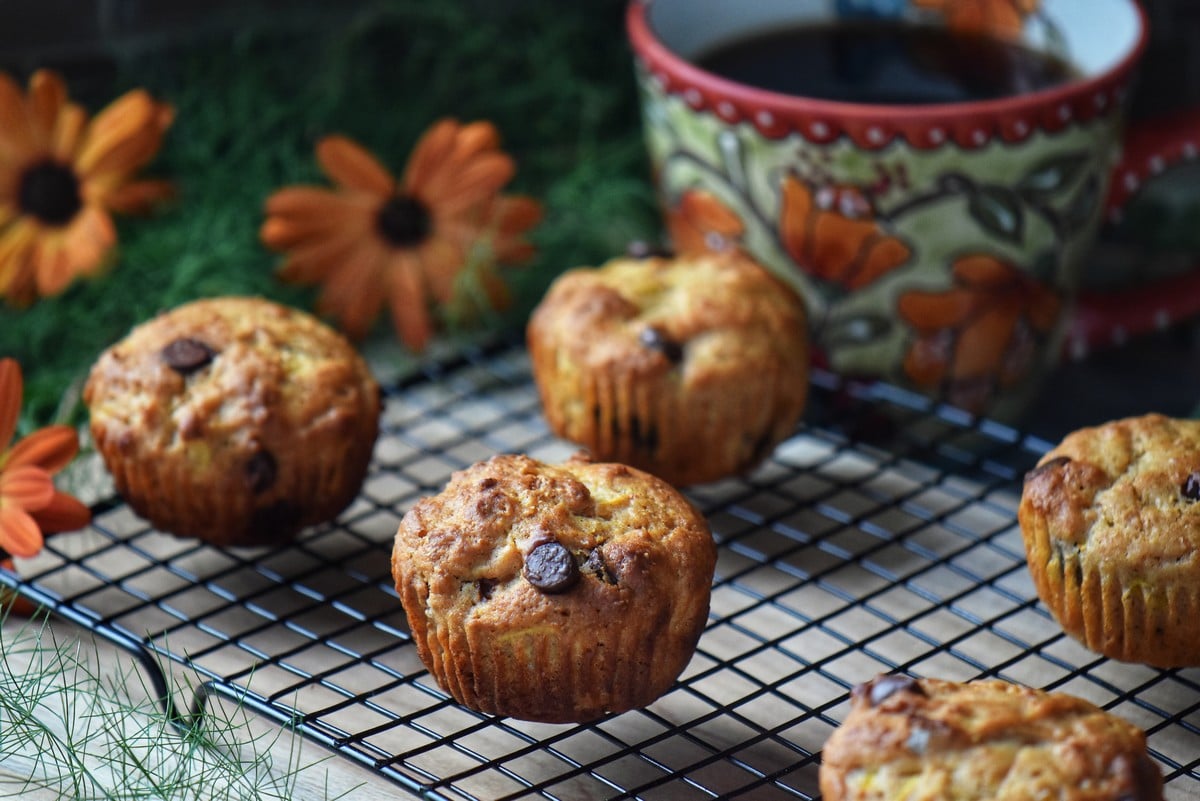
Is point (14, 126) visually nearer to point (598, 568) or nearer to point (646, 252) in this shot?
point (646, 252)

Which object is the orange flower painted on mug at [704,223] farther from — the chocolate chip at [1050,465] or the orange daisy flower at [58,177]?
the orange daisy flower at [58,177]

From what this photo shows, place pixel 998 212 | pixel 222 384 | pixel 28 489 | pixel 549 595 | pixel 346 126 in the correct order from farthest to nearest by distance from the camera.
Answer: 1. pixel 346 126
2. pixel 998 212
3. pixel 222 384
4. pixel 28 489
5. pixel 549 595

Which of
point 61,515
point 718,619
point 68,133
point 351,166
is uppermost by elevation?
point 68,133

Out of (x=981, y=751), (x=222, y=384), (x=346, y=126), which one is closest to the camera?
(x=981, y=751)

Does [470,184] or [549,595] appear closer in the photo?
[549,595]

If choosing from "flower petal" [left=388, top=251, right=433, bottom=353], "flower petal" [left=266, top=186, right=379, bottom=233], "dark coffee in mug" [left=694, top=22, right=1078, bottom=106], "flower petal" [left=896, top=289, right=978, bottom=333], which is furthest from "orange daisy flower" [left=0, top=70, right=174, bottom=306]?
"flower petal" [left=896, top=289, right=978, bottom=333]

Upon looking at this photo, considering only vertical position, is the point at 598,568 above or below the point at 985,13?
below

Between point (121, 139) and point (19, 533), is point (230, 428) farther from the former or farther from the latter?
point (121, 139)

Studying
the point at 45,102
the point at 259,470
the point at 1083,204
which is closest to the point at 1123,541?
the point at 1083,204
